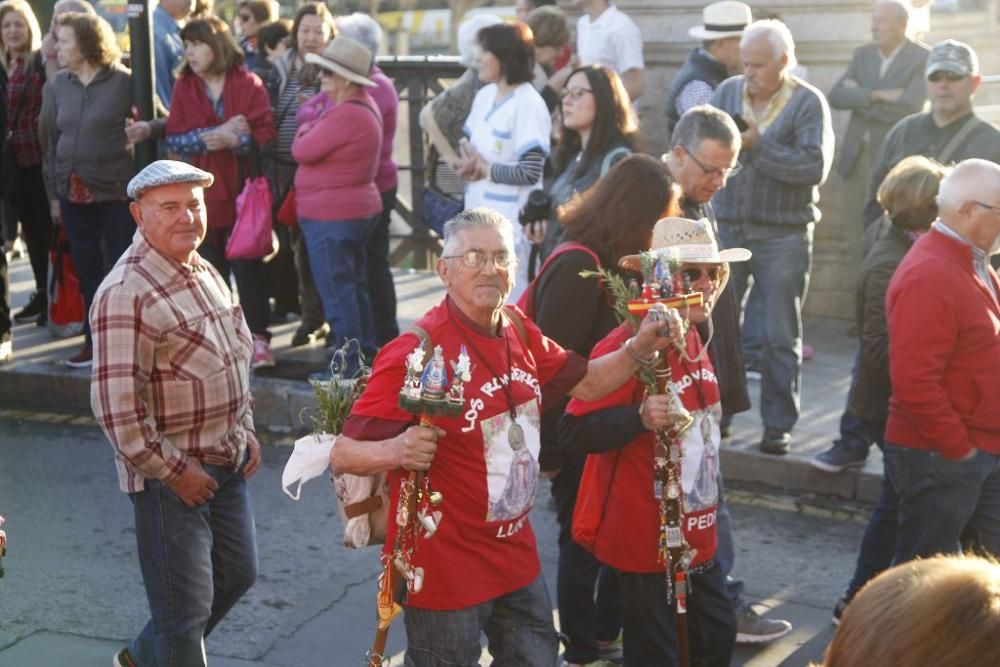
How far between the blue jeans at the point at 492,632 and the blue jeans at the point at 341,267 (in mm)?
4839

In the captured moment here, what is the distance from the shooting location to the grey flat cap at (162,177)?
16.8ft

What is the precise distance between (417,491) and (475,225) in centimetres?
80

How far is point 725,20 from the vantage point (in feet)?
32.6

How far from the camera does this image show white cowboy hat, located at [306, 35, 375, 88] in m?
9.04

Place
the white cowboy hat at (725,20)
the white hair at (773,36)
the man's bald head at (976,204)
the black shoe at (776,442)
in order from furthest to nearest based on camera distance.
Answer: the white cowboy hat at (725,20) → the white hair at (773,36) → the black shoe at (776,442) → the man's bald head at (976,204)

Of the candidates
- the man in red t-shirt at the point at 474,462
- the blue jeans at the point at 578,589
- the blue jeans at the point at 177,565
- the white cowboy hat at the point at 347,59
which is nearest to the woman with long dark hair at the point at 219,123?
the white cowboy hat at the point at 347,59

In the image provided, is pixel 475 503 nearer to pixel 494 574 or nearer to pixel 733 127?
pixel 494 574

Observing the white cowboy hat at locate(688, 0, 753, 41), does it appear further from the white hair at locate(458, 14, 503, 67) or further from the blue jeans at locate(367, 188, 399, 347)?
the blue jeans at locate(367, 188, 399, 347)

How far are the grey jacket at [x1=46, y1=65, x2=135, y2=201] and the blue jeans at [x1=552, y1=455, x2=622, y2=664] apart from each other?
5144mm

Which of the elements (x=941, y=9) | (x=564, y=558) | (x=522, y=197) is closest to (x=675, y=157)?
(x=564, y=558)

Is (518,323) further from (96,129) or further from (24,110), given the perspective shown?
(24,110)

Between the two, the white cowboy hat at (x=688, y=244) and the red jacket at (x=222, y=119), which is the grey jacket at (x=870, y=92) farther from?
the white cowboy hat at (x=688, y=244)

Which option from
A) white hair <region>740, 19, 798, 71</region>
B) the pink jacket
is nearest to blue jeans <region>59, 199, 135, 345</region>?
the pink jacket

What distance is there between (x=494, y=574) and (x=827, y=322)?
726cm
